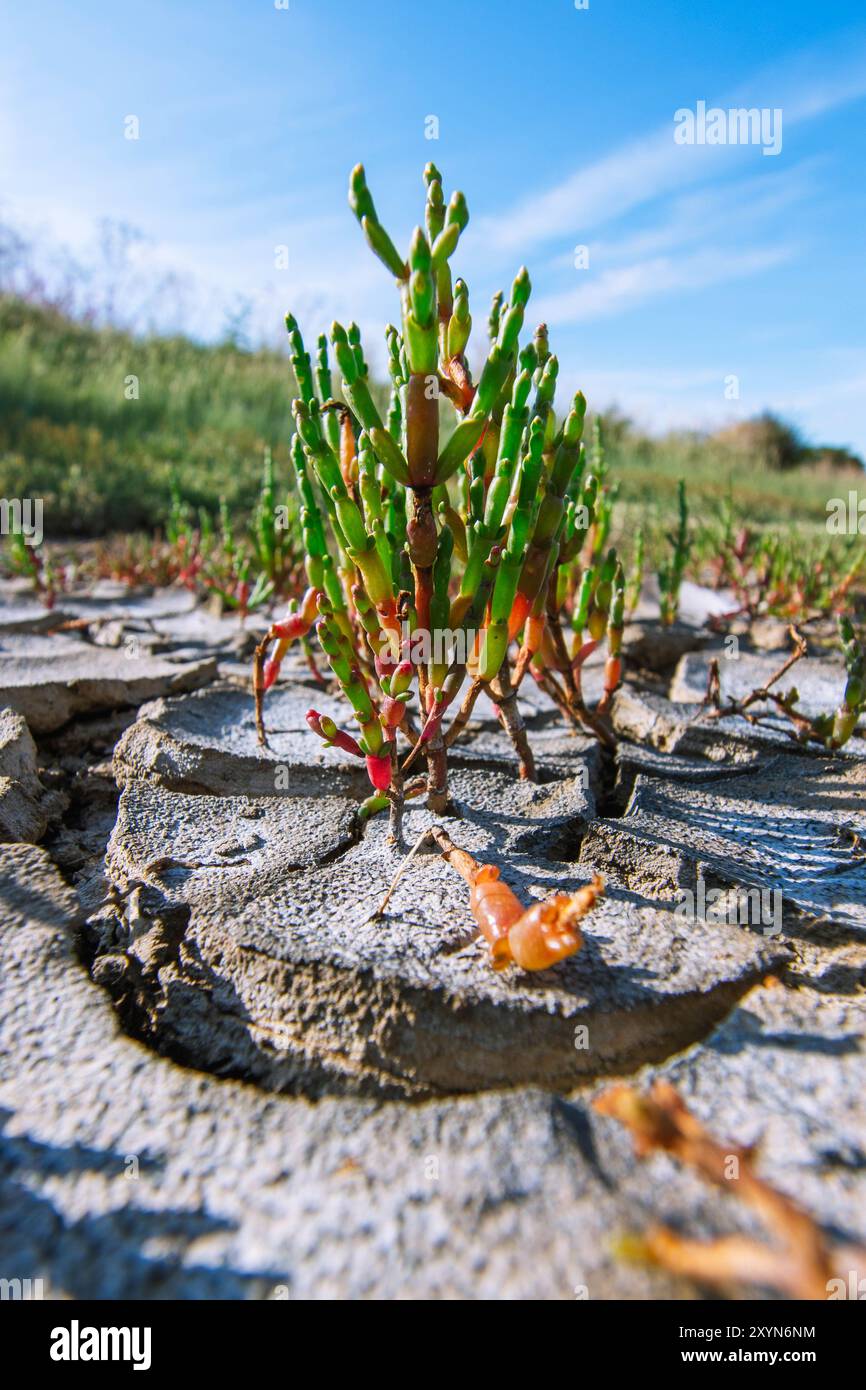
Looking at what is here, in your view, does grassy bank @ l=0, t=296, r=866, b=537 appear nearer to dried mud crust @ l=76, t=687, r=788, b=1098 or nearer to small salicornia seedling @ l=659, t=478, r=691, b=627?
small salicornia seedling @ l=659, t=478, r=691, b=627

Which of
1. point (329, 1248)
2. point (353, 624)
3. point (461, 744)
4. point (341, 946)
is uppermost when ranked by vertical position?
point (353, 624)

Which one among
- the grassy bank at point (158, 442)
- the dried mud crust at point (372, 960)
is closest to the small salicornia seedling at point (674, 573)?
the grassy bank at point (158, 442)

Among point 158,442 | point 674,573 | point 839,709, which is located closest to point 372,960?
point 839,709

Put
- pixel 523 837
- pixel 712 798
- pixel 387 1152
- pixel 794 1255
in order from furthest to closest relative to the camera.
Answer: pixel 712 798
pixel 523 837
pixel 387 1152
pixel 794 1255

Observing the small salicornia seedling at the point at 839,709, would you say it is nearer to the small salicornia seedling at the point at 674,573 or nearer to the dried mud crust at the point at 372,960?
the dried mud crust at the point at 372,960

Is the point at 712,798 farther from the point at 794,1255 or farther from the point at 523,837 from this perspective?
the point at 794,1255

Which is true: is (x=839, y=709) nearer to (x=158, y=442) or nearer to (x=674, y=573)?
(x=674, y=573)

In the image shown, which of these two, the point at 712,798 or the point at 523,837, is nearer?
the point at 523,837
